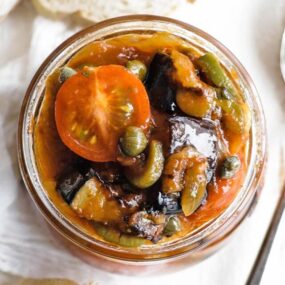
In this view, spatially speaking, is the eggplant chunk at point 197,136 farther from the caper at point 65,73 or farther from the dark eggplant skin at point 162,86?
the caper at point 65,73

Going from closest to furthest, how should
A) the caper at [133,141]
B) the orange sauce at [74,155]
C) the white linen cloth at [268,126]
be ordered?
1. the caper at [133,141]
2. the orange sauce at [74,155]
3. the white linen cloth at [268,126]

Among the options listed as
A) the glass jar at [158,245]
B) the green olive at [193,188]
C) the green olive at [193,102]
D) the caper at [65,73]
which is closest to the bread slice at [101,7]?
the glass jar at [158,245]

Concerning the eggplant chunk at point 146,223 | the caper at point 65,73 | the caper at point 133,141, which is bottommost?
the eggplant chunk at point 146,223

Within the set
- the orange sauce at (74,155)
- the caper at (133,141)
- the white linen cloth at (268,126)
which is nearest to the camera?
the caper at (133,141)

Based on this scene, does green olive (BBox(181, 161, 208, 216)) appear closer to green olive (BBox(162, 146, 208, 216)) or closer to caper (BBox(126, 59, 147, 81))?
green olive (BBox(162, 146, 208, 216))

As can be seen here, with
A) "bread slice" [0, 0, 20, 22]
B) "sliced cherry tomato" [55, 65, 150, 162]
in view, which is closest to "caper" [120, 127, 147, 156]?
"sliced cherry tomato" [55, 65, 150, 162]

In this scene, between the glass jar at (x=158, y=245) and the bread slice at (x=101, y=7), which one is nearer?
the glass jar at (x=158, y=245)

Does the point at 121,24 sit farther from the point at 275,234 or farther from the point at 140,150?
the point at 275,234
